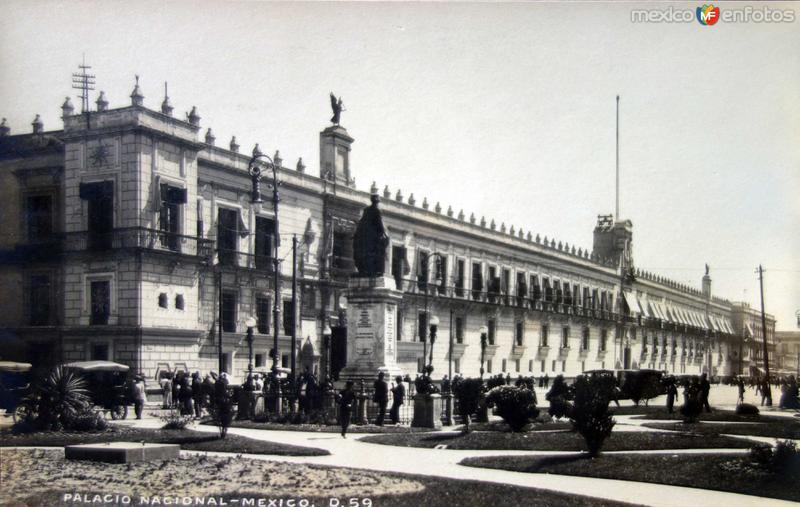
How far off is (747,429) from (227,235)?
76.8ft

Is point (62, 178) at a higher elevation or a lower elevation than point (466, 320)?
higher

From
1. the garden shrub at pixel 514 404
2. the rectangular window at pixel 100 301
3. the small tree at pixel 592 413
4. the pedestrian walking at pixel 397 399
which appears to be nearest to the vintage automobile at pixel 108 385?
the rectangular window at pixel 100 301

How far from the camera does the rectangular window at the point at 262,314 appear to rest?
39062 millimetres

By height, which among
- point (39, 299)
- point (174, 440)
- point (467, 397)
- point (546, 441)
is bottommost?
point (546, 441)

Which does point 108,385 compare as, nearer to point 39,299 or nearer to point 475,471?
point 39,299

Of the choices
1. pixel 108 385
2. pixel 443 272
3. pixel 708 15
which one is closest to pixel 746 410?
pixel 708 15

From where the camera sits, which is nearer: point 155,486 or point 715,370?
point 155,486

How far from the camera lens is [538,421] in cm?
2408

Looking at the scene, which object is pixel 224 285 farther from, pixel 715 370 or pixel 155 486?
pixel 715 370

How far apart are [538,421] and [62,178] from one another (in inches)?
808

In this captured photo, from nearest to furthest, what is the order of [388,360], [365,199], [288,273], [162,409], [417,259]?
1. [388,360]
2. [162,409]
3. [288,273]
4. [365,199]
5. [417,259]

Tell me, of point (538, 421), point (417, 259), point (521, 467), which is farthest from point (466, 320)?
point (521, 467)

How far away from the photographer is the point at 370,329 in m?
23.3

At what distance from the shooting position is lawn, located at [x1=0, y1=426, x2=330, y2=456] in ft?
50.7
